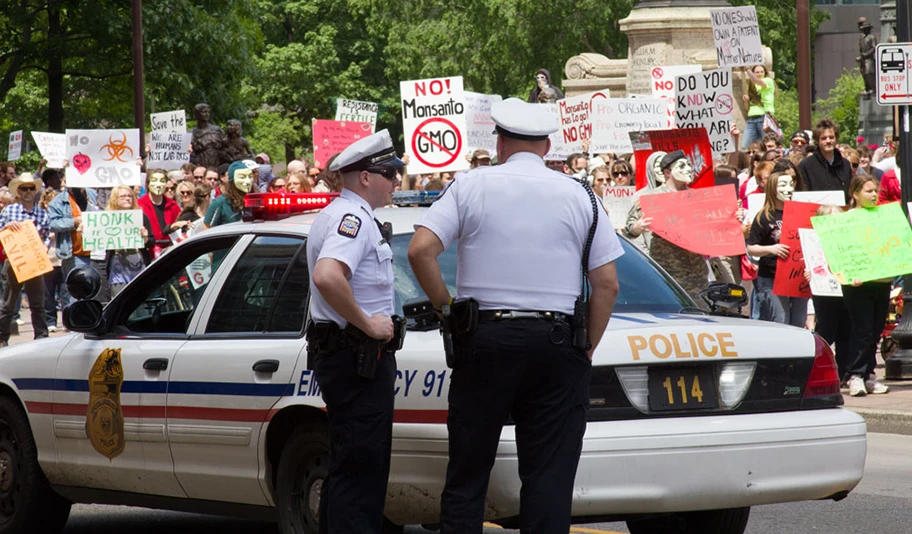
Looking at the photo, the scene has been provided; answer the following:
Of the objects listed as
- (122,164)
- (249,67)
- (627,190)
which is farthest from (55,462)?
(249,67)

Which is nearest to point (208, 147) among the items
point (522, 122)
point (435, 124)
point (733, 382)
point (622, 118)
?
point (435, 124)

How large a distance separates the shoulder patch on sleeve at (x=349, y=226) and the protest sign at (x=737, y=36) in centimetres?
1356

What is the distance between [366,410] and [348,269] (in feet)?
1.62

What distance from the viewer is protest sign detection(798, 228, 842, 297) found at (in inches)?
471

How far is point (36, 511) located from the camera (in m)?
7.39

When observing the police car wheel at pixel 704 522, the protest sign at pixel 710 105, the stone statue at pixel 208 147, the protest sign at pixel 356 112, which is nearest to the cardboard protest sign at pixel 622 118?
the protest sign at pixel 710 105

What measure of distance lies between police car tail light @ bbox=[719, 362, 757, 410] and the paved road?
1.45m

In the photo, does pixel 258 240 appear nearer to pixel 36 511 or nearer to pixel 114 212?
pixel 36 511

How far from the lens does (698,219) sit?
1127 centimetres

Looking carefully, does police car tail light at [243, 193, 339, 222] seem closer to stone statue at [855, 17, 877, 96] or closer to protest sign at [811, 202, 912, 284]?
protest sign at [811, 202, 912, 284]

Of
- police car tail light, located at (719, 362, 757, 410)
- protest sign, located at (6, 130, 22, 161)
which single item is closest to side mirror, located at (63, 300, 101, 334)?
police car tail light, located at (719, 362, 757, 410)

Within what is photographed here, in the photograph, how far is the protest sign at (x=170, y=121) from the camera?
2397 centimetres

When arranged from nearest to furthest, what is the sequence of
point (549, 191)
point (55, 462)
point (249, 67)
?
point (549, 191), point (55, 462), point (249, 67)

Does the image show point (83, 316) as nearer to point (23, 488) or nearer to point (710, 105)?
point (23, 488)
